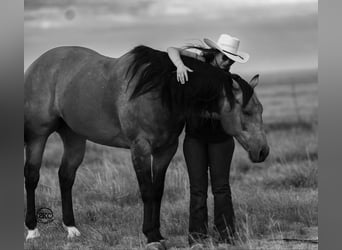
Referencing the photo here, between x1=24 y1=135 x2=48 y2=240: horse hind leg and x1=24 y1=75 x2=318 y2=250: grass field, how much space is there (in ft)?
0.23

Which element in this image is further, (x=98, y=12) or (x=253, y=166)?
(x=253, y=166)

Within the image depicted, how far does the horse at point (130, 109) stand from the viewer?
3.86m

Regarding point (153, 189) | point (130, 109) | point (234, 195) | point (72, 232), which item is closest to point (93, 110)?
point (130, 109)

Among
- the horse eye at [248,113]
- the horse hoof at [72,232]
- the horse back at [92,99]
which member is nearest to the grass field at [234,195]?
the horse hoof at [72,232]

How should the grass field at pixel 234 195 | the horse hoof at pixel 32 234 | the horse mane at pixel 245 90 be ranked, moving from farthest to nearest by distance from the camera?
the horse hoof at pixel 32 234
the grass field at pixel 234 195
the horse mane at pixel 245 90

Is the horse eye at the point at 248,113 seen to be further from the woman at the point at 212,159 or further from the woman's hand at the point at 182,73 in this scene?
the woman's hand at the point at 182,73

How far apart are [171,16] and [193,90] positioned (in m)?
0.79

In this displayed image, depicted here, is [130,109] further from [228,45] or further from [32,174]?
[32,174]

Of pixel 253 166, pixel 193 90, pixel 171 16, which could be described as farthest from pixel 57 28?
pixel 253 166

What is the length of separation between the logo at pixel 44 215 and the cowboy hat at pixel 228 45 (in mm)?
1767

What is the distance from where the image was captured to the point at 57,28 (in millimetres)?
4395

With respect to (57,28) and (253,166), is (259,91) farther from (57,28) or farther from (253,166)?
(57,28)

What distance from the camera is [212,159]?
156 inches

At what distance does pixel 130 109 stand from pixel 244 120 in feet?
2.61
